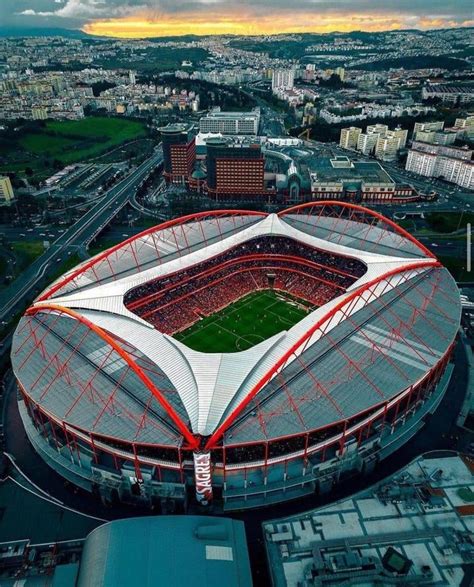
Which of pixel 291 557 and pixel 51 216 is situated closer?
pixel 291 557

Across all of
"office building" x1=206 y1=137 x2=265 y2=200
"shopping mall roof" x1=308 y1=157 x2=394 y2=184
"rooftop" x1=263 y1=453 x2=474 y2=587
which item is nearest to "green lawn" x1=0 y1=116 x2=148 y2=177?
"office building" x1=206 y1=137 x2=265 y2=200

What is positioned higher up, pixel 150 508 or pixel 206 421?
pixel 206 421

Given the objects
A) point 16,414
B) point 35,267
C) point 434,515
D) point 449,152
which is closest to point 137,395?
point 16,414

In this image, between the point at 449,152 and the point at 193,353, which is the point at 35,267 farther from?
the point at 449,152

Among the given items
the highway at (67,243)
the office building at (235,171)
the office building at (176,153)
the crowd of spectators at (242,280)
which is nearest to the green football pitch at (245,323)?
the crowd of spectators at (242,280)

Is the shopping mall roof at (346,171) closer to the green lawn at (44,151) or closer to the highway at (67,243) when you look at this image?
the highway at (67,243)

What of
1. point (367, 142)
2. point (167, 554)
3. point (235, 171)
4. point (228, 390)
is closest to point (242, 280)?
point (228, 390)
